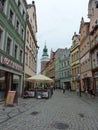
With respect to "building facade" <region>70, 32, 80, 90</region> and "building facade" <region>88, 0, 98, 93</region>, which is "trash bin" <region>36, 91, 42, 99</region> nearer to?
"building facade" <region>88, 0, 98, 93</region>

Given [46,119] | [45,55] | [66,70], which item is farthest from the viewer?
[45,55]

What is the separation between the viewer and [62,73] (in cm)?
6038

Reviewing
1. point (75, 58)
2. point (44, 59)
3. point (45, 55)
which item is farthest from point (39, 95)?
point (45, 55)

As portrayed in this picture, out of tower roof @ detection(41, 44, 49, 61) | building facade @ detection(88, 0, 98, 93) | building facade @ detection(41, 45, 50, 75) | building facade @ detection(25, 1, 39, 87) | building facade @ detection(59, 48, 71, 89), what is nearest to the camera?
building facade @ detection(25, 1, 39, 87)

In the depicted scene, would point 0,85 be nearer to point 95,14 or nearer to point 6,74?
point 6,74

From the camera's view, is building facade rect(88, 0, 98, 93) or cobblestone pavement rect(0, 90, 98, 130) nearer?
cobblestone pavement rect(0, 90, 98, 130)

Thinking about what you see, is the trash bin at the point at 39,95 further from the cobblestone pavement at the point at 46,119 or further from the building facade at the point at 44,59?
the building facade at the point at 44,59

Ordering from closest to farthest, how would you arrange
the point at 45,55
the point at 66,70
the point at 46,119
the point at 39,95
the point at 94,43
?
the point at 46,119 < the point at 39,95 < the point at 94,43 < the point at 66,70 < the point at 45,55

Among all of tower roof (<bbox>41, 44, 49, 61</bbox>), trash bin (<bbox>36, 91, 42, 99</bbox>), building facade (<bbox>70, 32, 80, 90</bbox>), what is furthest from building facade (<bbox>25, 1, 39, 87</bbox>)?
tower roof (<bbox>41, 44, 49, 61</bbox>)

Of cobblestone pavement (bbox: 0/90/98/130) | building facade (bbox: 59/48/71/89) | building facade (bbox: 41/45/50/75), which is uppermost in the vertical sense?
building facade (bbox: 41/45/50/75)

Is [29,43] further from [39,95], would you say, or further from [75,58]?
[75,58]

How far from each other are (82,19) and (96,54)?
49.6 feet

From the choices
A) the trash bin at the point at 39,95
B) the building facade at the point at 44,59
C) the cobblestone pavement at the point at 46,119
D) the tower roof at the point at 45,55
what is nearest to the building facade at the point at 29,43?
the trash bin at the point at 39,95

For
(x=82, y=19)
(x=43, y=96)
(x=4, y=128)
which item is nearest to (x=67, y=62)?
(x=82, y=19)
